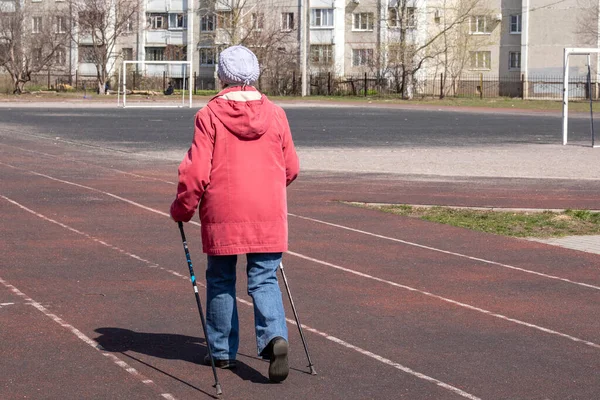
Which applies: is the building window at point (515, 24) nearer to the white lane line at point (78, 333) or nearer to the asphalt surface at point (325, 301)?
the asphalt surface at point (325, 301)

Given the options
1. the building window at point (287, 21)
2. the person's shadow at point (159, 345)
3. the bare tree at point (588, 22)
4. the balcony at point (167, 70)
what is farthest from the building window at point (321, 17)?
the person's shadow at point (159, 345)

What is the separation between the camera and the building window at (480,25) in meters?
83.0

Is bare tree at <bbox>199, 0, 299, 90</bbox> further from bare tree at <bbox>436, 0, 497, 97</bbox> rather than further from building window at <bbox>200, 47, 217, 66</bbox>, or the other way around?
bare tree at <bbox>436, 0, 497, 97</bbox>

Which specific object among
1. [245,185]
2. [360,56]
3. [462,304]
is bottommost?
[462,304]

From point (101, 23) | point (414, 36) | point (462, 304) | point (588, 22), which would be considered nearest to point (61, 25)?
point (101, 23)

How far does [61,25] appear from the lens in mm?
87188

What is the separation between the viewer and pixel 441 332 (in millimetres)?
7465

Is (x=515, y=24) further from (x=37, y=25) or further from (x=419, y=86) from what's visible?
(x=37, y=25)

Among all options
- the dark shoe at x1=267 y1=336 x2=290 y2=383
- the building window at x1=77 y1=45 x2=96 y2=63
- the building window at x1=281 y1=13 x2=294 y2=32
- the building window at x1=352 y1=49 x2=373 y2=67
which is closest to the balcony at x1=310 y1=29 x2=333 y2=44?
the building window at x1=281 y1=13 x2=294 y2=32

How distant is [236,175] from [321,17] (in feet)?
281

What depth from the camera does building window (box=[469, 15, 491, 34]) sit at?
83.0 metres

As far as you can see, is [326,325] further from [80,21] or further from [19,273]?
[80,21]

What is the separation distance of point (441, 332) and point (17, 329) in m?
2.90

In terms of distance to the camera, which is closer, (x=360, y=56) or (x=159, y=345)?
(x=159, y=345)
